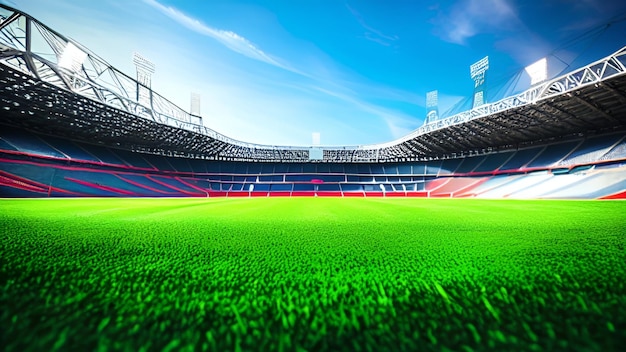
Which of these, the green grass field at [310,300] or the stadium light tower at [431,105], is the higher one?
the stadium light tower at [431,105]

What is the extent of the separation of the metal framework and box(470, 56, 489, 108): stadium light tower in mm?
8655

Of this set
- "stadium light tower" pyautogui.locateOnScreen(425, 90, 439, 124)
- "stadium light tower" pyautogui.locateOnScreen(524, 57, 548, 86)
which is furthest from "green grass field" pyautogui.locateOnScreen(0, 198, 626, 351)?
"stadium light tower" pyautogui.locateOnScreen(425, 90, 439, 124)

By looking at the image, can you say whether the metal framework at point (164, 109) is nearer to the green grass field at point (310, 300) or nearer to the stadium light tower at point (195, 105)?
the stadium light tower at point (195, 105)

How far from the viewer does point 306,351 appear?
562 millimetres

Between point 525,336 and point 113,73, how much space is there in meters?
22.5

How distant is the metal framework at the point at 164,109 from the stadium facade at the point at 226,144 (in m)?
0.08

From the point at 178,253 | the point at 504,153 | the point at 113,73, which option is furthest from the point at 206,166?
the point at 504,153

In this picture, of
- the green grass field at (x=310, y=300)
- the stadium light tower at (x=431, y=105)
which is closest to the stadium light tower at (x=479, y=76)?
the stadium light tower at (x=431, y=105)

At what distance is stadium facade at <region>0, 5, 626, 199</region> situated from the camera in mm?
13148

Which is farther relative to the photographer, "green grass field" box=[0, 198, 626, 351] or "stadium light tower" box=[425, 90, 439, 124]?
"stadium light tower" box=[425, 90, 439, 124]

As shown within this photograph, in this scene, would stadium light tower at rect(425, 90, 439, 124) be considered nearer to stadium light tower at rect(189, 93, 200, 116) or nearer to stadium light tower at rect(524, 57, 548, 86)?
stadium light tower at rect(524, 57, 548, 86)

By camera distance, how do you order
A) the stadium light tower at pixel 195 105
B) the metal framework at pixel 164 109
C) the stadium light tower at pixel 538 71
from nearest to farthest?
the metal framework at pixel 164 109
the stadium light tower at pixel 538 71
the stadium light tower at pixel 195 105

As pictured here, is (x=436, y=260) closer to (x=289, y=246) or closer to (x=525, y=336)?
(x=525, y=336)

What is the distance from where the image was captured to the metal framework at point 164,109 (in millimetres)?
11805
